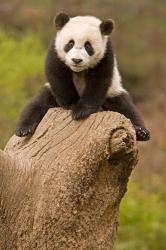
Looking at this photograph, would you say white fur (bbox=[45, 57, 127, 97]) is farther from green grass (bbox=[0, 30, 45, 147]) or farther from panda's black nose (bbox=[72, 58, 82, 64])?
green grass (bbox=[0, 30, 45, 147])

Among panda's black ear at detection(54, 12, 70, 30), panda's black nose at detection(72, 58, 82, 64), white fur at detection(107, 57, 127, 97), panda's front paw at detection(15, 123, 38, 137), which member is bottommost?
white fur at detection(107, 57, 127, 97)

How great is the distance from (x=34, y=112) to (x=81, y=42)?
67cm

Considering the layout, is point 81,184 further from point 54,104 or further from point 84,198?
point 54,104

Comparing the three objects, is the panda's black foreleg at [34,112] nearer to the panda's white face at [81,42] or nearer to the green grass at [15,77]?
the panda's white face at [81,42]

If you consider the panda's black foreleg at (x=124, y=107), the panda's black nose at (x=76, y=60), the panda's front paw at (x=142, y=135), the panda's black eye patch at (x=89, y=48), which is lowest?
the panda's front paw at (x=142, y=135)

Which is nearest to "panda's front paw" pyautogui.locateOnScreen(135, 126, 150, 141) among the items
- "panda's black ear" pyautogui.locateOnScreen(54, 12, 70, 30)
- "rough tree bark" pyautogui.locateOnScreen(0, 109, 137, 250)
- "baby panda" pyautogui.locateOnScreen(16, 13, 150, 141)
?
"baby panda" pyautogui.locateOnScreen(16, 13, 150, 141)

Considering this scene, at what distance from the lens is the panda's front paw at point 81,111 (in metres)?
5.45

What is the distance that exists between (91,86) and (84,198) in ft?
3.83

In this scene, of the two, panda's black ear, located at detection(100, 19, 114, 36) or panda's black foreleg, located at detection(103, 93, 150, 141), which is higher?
panda's black ear, located at detection(100, 19, 114, 36)

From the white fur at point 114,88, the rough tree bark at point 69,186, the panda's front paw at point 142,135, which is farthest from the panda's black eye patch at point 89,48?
the rough tree bark at point 69,186

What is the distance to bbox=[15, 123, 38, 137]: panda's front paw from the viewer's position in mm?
5762

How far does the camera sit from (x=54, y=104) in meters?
6.24

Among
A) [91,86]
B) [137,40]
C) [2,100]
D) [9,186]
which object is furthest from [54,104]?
[137,40]

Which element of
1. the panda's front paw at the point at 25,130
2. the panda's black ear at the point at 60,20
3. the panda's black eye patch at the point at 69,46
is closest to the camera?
the panda's front paw at the point at 25,130
